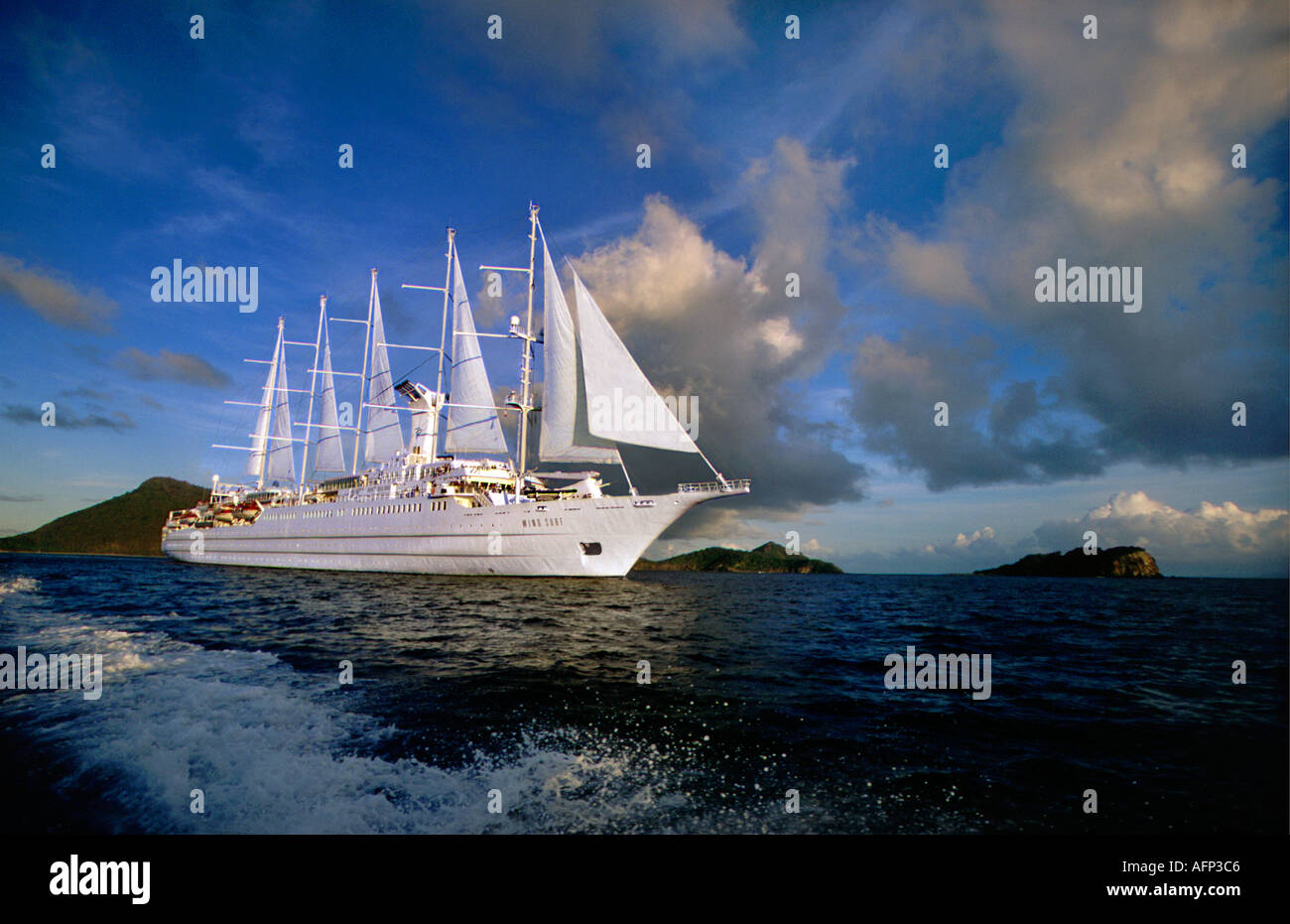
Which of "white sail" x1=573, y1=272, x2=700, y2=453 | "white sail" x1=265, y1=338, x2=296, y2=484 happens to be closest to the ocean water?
"white sail" x1=573, y1=272, x2=700, y2=453

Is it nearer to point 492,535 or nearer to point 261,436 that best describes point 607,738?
point 492,535

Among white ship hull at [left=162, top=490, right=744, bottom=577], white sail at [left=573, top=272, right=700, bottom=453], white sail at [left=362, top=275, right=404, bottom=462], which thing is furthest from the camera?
white sail at [left=362, top=275, right=404, bottom=462]

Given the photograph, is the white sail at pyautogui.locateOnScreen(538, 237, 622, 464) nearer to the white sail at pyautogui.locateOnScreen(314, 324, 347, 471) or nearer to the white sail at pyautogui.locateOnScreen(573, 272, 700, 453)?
the white sail at pyautogui.locateOnScreen(573, 272, 700, 453)

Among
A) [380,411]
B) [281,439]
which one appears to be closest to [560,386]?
[380,411]

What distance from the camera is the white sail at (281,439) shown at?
74.1m

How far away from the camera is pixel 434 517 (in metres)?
44.3

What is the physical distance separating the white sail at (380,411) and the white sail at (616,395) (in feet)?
104

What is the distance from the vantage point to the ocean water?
573cm

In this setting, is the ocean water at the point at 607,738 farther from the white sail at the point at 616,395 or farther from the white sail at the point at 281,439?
the white sail at the point at 281,439

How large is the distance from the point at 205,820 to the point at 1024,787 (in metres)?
9.33

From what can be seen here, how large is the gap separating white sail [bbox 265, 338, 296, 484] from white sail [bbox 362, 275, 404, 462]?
20.6 m

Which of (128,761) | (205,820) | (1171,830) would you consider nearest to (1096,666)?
(1171,830)

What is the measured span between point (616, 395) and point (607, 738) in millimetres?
30066

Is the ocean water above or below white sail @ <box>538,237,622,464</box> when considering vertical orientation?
below
